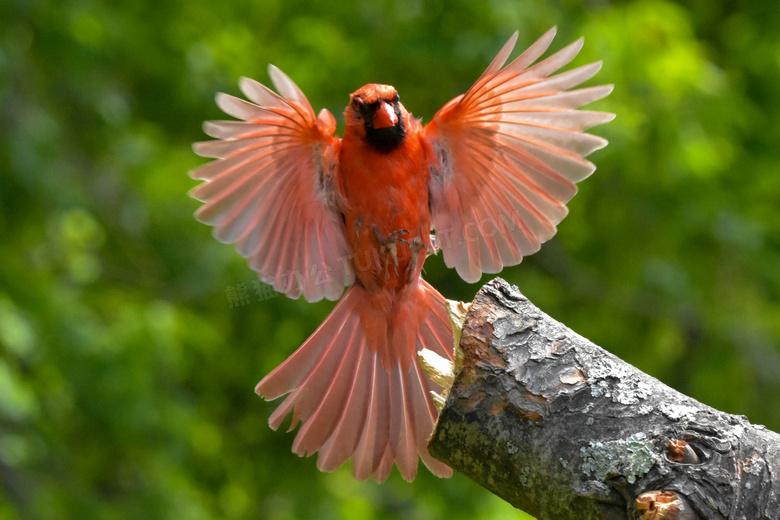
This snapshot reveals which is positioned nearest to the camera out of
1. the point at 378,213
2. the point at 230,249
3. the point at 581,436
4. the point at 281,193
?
the point at 581,436

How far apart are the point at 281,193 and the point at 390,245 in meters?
0.55

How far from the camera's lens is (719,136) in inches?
248

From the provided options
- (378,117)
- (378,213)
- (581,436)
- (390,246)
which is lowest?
(581,436)

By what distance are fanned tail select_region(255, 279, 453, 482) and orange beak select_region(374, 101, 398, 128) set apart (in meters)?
0.74

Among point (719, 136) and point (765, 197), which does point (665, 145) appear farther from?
point (765, 197)

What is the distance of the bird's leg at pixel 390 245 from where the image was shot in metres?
3.38

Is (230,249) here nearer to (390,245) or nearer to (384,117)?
(390,245)

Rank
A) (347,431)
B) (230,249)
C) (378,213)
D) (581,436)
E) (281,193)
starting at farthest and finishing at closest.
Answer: (230,249) → (281,193) → (378,213) → (347,431) → (581,436)

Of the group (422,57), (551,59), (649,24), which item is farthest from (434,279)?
(551,59)

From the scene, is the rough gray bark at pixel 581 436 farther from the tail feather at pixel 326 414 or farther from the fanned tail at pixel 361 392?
the tail feather at pixel 326 414

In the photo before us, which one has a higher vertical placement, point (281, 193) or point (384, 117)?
point (384, 117)

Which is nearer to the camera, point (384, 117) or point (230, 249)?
point (384, 117)

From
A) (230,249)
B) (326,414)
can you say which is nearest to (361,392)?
(326,414)

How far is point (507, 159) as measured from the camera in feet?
11.1
